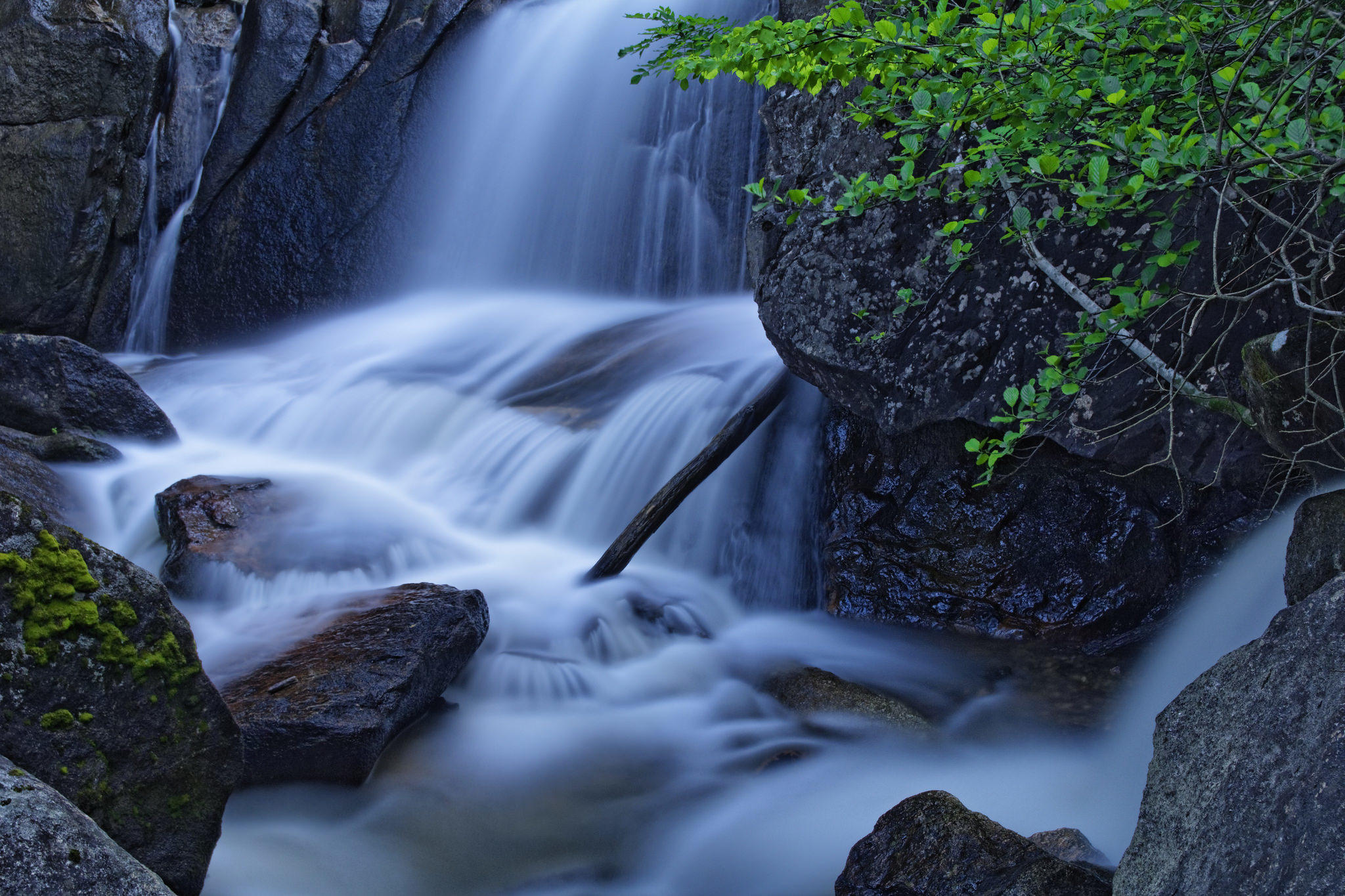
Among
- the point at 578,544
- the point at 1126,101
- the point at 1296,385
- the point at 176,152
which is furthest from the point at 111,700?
the point at 176,152

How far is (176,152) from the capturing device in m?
10.0

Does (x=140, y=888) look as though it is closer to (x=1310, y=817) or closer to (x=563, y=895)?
(x=563, y=895)

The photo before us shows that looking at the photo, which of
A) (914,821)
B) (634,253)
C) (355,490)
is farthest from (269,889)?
(634,253)

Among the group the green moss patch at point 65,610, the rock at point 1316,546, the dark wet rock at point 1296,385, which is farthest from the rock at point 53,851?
the dark wet rock at point 1296,385

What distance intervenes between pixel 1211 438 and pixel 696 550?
2869 mm

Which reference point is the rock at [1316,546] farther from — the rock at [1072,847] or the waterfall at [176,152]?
the waterfall at [176,152]

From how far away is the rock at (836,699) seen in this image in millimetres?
4285

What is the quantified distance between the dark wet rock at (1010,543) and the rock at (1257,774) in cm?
207

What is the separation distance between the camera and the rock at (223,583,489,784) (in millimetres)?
3584

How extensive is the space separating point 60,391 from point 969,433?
6103 millimetres

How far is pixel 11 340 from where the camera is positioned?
6.76m

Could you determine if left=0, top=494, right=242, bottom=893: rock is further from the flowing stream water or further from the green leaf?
the green leaf

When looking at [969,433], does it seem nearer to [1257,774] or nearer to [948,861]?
[948,861]

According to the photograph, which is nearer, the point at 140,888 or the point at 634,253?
the point at 140,888
